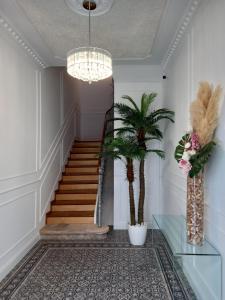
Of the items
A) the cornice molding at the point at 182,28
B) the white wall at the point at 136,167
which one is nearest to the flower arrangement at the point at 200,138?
the cornice molding at the point at 182,28

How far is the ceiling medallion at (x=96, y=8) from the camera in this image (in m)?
2.83

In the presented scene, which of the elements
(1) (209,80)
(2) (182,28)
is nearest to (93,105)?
(2) (182,28)

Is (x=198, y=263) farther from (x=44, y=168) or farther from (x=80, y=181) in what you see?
(x=80, y=181)

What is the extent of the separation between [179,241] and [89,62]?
1.99 m

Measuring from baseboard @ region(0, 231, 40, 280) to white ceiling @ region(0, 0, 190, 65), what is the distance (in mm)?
2953

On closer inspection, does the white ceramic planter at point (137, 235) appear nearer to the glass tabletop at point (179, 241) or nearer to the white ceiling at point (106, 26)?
the glass tabletop at point (179, 241)

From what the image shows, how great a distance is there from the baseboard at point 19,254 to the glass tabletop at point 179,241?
1.93 m

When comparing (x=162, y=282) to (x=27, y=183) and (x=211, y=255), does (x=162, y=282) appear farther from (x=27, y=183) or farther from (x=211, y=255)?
(x=27, y=183)

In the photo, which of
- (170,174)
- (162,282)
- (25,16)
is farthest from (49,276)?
(25,16)

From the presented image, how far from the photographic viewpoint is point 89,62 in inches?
110

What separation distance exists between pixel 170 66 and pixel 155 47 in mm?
434

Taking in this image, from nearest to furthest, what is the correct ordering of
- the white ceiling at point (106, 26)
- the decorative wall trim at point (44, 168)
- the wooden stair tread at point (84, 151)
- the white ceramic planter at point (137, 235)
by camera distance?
the white ceiling at point (106, 26), the decorative wall trim at point (44, 168), the white ceramic planter at point (137, 235), the wooden stair tread at point (84, 151)

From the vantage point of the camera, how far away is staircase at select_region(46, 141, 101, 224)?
5211 millimetres

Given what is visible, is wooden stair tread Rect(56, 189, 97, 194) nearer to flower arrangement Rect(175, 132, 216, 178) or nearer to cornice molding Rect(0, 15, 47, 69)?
cornice molding Rect(0, 15, 47, 69)
